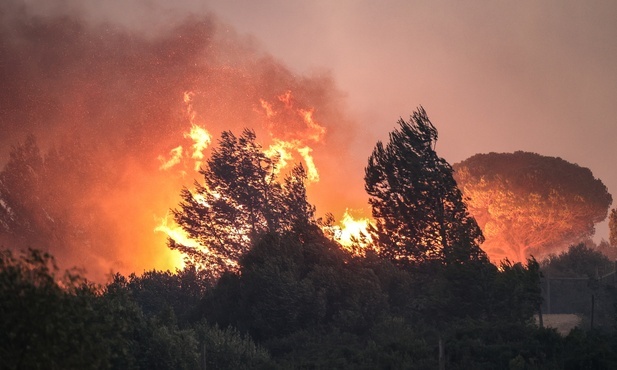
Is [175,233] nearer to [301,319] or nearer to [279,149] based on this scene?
[279,149]

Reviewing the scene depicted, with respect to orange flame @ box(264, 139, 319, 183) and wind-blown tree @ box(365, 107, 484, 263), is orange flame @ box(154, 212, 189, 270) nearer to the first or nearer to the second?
orange flame @ box(264, 139, 319, 183)

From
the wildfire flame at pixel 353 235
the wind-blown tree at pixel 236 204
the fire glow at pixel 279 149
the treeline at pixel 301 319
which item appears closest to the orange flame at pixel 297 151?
the fire glow at pixel 279 149

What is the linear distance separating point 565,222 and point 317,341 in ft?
258

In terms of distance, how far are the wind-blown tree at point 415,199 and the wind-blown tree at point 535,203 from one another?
61.8 m

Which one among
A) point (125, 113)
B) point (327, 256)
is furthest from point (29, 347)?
point (125, 113)

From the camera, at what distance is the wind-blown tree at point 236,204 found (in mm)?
83125

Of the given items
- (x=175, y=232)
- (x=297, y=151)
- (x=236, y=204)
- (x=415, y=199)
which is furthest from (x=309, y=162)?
(x=415, y=199)

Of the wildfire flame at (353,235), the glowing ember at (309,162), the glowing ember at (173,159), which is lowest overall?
the wildfire flame at (353,235)

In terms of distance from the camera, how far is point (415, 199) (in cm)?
7012

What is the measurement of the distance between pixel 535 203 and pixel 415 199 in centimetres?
6330

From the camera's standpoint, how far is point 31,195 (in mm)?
119000

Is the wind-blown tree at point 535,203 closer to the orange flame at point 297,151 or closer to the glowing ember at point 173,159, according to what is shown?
the orange flame at point 297,151

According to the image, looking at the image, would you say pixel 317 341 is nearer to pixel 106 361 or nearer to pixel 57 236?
pixel 106 361

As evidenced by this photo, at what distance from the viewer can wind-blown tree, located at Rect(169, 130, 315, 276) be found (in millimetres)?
83125
